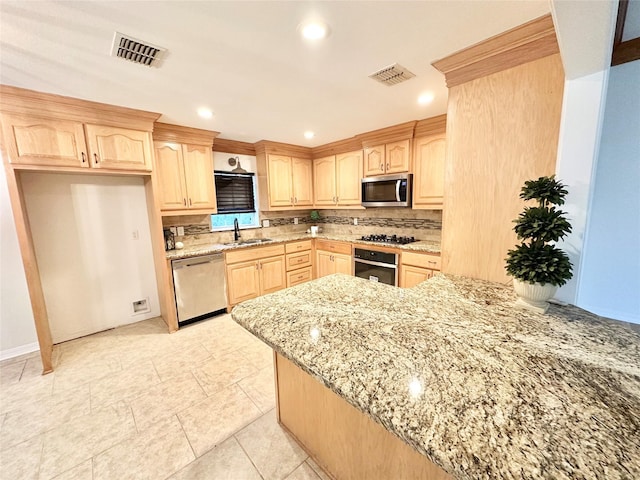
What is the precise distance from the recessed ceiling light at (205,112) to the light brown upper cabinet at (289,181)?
4.21ft

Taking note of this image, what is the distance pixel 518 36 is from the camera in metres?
1.35

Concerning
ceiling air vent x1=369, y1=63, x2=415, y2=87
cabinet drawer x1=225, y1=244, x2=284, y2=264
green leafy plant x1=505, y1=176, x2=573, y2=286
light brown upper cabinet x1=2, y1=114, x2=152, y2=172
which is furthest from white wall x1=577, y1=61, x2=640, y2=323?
light brown upper cabinet x1=2, y1=114, x2=152, y2=172

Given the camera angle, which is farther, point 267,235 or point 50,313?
point 267,235

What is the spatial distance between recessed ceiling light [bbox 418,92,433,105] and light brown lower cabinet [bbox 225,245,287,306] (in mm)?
2527

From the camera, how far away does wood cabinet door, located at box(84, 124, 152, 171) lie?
2.33 meters

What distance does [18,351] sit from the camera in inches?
100

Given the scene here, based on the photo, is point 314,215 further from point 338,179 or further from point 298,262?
point 298,262

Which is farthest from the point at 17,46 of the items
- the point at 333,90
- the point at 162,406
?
the point at 162,406

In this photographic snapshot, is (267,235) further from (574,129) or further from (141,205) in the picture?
(574,129)

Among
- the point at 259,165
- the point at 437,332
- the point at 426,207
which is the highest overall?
the point at 259,165

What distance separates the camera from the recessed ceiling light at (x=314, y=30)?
4.28 feet

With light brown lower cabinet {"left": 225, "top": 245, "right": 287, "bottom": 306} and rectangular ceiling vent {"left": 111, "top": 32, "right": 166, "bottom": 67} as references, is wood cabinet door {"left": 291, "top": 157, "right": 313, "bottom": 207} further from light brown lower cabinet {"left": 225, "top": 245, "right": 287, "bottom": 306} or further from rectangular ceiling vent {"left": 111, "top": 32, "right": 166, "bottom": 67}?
rectangular ceiling vent {"left": 111, "top": 32, "right": 166, "bottom": 67}

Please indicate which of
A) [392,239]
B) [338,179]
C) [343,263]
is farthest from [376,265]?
[338,179]

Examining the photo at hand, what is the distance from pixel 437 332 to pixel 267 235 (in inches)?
139
